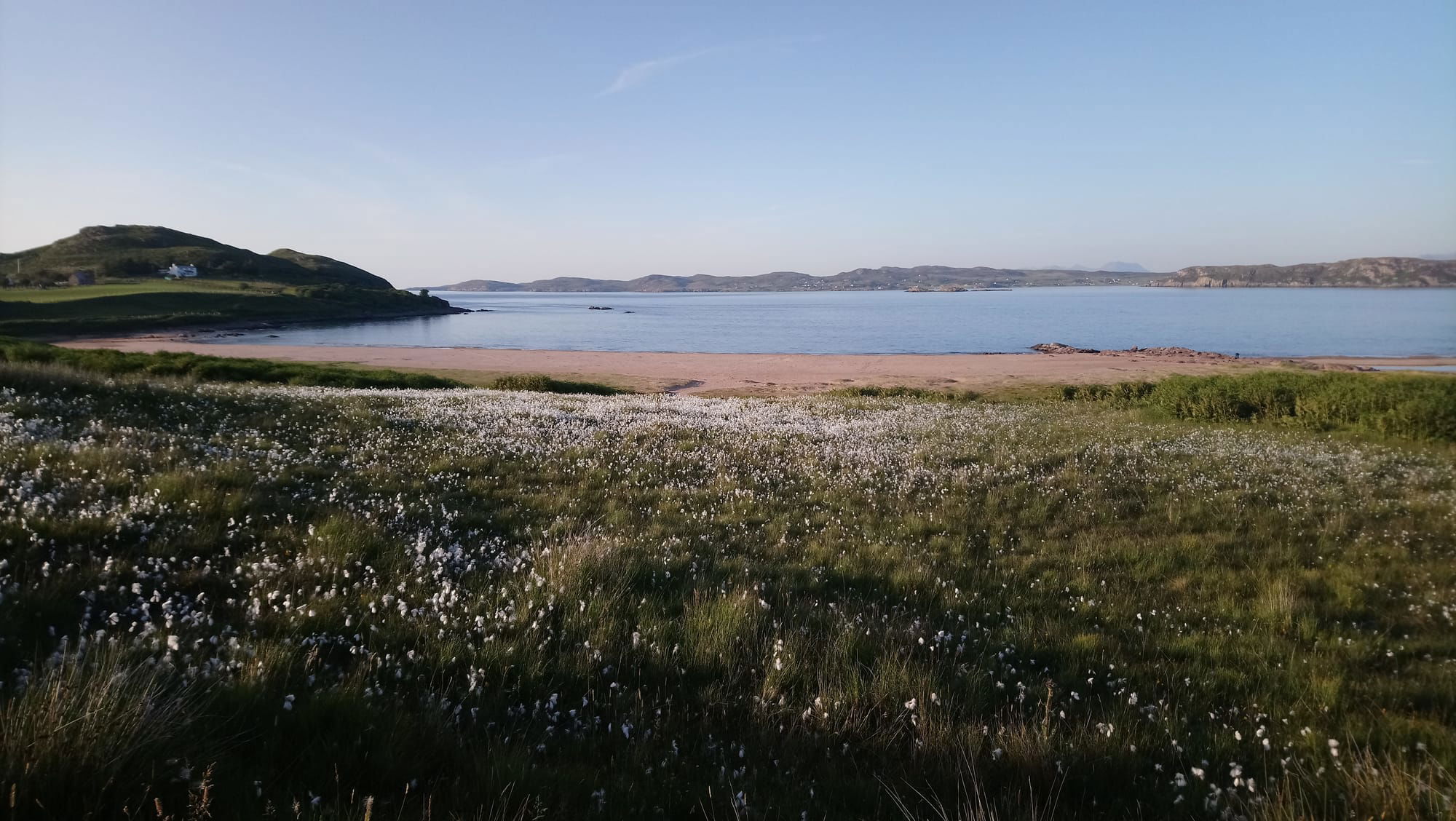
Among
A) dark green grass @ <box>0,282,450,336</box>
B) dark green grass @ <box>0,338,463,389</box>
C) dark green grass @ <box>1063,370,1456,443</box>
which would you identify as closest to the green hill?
dark green grass @ <box>0,282,450,336</box>

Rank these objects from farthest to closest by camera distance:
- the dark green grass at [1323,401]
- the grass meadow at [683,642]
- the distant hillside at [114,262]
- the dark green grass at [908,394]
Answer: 1. the distant hillside at [114,262]
2. the dark green grass at [908,394]
3. the dark green grass at [1323,401]
4. the grass meadow at [683,642]

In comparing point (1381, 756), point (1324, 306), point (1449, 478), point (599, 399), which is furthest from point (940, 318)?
point (1381, 756)

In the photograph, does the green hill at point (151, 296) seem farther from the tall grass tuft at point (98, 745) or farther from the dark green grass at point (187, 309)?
the tall grass tuft at point (98, 745)

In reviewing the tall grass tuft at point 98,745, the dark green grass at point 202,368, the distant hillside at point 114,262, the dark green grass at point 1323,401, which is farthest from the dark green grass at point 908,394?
the distant hillside at point 114,262

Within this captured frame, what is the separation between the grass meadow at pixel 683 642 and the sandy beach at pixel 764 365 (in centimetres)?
3127

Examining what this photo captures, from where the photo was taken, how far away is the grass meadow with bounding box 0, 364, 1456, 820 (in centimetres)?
302

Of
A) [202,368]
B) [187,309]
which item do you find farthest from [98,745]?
[187,309]

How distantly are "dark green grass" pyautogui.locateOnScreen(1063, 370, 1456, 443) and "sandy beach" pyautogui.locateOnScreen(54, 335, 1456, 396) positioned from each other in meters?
18.1

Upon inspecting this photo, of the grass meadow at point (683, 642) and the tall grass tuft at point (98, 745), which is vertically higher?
the tall grass tuft at point (98, 745)

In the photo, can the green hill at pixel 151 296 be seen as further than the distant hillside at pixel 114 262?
No

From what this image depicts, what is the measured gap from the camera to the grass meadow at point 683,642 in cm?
302

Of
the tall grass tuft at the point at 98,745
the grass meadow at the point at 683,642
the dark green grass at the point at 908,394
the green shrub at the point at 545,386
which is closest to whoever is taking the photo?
the tall grass tuft at the point at 98,745

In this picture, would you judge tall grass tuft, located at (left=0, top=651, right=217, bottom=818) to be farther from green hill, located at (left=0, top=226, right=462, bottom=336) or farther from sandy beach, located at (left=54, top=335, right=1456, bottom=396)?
green hill, located at (left=0, top=226, right=462, bottom=336)

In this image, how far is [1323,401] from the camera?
64.0 feet
